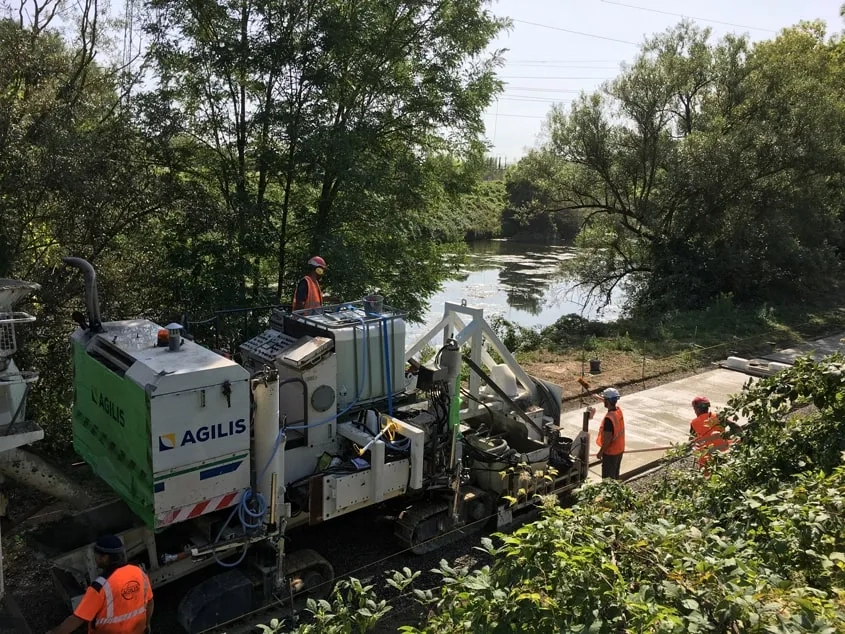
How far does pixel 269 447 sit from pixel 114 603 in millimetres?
1629

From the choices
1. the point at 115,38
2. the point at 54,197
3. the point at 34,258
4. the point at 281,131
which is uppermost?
the point at 115,38

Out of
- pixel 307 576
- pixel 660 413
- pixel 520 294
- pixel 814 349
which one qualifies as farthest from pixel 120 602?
pixel 520 294

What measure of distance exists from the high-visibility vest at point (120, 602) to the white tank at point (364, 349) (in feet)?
8.35

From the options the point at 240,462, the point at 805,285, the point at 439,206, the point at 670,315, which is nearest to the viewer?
the point at 240,462

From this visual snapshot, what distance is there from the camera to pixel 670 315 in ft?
70.7

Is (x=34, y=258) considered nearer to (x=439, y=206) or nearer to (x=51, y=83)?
(x=51, y=83)

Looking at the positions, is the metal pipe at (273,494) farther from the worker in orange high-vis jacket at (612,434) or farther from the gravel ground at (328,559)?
the worker in orange high-vis jacket at (612,434)

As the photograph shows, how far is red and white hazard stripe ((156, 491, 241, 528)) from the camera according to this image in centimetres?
513

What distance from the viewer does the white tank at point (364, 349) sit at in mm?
6500

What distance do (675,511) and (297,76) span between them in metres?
11.1

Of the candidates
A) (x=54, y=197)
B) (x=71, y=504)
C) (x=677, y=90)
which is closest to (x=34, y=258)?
(x=54, y=197)

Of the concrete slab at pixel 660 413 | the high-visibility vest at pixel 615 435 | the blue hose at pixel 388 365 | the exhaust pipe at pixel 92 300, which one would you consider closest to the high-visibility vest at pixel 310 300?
the blue hose at pixel 388 365

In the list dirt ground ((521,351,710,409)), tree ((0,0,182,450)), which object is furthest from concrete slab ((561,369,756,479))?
tree ((0,0,182,450))

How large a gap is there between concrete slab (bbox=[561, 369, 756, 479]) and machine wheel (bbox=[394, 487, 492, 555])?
2475 millimetres
